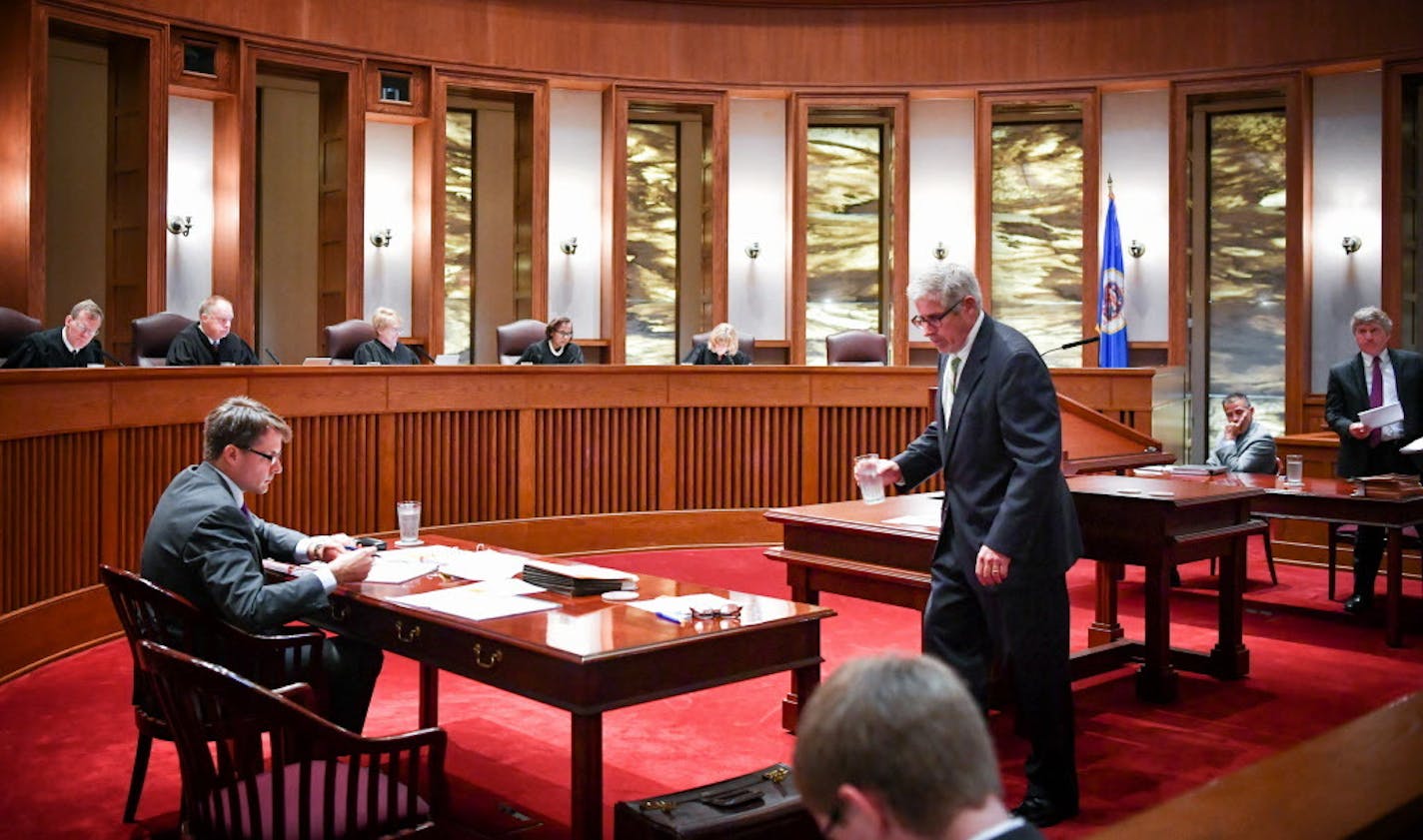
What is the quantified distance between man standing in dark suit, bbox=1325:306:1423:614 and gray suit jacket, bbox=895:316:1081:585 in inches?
141

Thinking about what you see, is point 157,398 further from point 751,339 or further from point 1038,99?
point 1038,99

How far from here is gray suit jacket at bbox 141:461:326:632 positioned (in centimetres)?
310

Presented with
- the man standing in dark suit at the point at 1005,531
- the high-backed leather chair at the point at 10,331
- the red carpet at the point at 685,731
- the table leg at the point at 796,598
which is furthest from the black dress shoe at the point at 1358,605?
the high-backed leather chair at the point at 10,331

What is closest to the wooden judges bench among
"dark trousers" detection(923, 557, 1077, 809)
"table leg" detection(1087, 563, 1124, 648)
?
"table leg" detection(1087, 563, 1124, 648)

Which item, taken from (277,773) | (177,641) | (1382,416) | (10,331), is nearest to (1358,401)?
(1382,416)

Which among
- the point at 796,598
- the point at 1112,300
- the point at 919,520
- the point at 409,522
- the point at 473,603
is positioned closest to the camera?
the point at 473,603

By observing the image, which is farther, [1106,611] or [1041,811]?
[1106,611]

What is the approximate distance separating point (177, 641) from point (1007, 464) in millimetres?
2031

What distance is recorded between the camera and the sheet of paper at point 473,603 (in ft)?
9.95

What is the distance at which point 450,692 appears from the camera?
4.80 m

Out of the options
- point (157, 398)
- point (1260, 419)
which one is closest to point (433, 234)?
point (157, 398)

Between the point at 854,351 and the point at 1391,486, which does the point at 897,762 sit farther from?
the point at 854,351

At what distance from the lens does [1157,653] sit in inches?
184

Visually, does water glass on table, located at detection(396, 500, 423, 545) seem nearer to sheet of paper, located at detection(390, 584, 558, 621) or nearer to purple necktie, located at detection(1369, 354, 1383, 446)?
sheet of paper, located at detection(390, 584, 558, 621)
